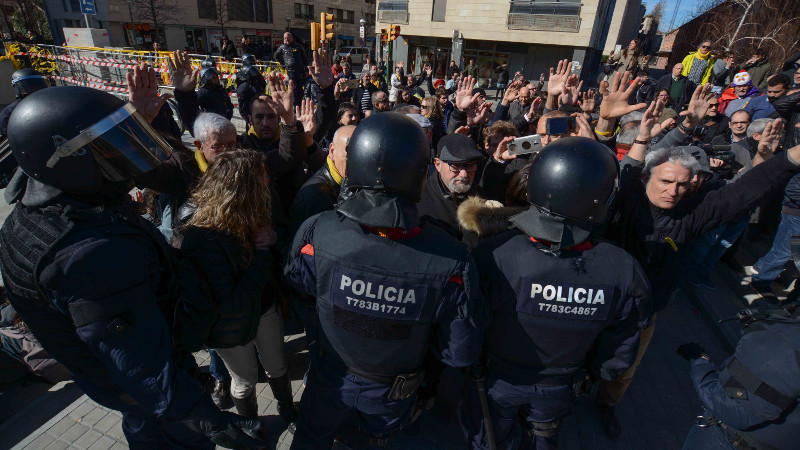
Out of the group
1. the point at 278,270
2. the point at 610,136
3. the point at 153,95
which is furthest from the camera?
the point at 610,136

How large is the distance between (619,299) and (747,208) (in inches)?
70.6

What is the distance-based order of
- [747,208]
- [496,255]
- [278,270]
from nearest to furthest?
Answer: [496,255]
[278,270]
[747,208]

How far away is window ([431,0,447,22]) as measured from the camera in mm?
28484

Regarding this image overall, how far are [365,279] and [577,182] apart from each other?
111 centimetres

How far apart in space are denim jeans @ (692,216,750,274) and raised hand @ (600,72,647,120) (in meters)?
2.48

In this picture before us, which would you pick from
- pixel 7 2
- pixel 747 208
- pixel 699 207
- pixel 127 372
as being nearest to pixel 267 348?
pixel 127 372

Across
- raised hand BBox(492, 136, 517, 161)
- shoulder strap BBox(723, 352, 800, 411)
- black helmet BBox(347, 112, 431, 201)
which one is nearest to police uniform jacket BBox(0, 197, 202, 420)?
black helmet BBox(347, 112, 431, 201)

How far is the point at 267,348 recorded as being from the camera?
269 centimetres

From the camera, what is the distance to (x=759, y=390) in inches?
64.7

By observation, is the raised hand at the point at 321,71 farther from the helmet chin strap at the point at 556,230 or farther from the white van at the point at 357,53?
the white van at the point at 357,53

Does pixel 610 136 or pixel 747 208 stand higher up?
pixel 610 136

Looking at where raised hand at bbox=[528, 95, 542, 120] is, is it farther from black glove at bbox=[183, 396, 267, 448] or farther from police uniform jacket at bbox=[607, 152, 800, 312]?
black glove at bbox=[183, 396, 267, 448]

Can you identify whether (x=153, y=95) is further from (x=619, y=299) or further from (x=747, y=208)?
(x=747, y=208)

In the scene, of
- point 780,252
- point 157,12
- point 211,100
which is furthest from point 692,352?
point 157,12
